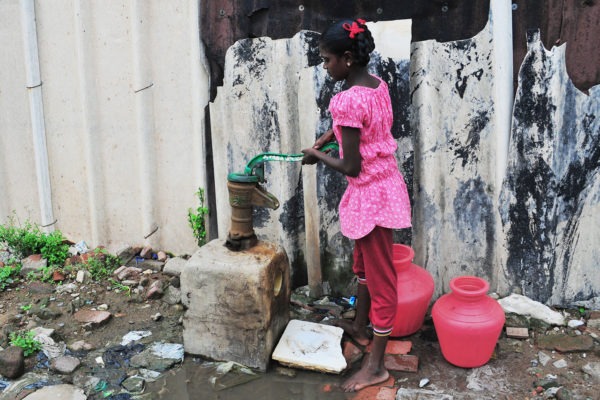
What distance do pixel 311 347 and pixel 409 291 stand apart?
660 millimetres

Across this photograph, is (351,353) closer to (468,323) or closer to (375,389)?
(375,389)

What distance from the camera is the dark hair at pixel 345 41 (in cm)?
293

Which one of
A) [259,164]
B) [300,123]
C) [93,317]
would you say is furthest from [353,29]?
[93,317]

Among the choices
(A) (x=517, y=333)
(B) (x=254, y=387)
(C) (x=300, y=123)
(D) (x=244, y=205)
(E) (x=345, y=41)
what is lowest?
(B) (x=254, y=387)

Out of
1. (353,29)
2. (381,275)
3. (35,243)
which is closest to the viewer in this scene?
(353,29)

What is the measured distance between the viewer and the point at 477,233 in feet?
12.6

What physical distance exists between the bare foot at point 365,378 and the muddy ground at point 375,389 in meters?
0.04

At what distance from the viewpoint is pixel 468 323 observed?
3279mm

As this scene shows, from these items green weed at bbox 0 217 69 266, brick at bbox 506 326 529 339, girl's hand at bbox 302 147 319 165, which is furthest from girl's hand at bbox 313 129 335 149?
green weed at bbox 0 217 69 266

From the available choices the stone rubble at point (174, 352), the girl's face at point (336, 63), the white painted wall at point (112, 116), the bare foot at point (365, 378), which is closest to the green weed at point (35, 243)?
the white painted wall at point (112, 116)

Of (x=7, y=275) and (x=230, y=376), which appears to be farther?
(x=7, y=275)

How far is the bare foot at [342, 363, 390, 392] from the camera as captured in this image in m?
3.27

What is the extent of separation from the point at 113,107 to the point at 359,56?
7.64 ft

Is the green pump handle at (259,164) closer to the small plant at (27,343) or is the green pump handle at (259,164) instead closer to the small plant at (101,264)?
the small plant at (27,343)
